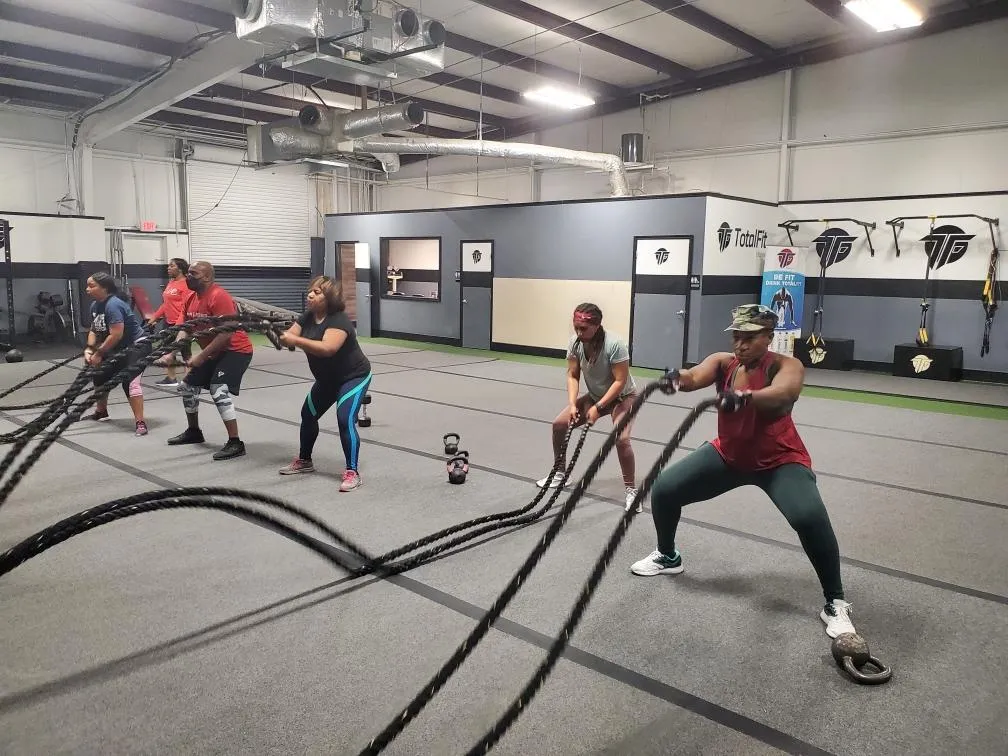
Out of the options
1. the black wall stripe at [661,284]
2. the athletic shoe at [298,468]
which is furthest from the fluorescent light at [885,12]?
the athletic shoe at [298,468]

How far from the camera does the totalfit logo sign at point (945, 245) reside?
9883 millimetres

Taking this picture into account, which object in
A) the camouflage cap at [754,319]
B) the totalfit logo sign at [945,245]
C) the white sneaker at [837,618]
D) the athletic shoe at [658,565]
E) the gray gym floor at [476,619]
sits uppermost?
the totalfit logo sign at [945,245]

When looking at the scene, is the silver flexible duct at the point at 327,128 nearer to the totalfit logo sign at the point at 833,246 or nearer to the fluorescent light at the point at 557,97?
the fluorescent light at the point at 557,97

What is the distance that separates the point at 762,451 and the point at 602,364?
1.48 meters

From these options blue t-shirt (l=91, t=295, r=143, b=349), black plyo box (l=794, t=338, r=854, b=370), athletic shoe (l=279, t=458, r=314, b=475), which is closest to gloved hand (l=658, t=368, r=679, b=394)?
athletic shoe (l=279, t=458, r=314, b=475)

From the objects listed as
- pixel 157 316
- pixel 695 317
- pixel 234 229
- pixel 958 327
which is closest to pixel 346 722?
pixel 157 316

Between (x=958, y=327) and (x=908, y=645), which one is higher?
(x=958, y=327)

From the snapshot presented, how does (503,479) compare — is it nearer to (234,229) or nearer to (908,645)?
(908,645)

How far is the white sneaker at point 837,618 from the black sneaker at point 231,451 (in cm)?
424

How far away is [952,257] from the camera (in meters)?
9.99

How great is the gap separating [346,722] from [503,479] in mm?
2831

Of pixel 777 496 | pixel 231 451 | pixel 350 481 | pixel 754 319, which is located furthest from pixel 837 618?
pixel 231 451

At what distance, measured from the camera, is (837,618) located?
2869 mm

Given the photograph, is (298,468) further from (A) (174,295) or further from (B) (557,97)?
(B) (557,97)
